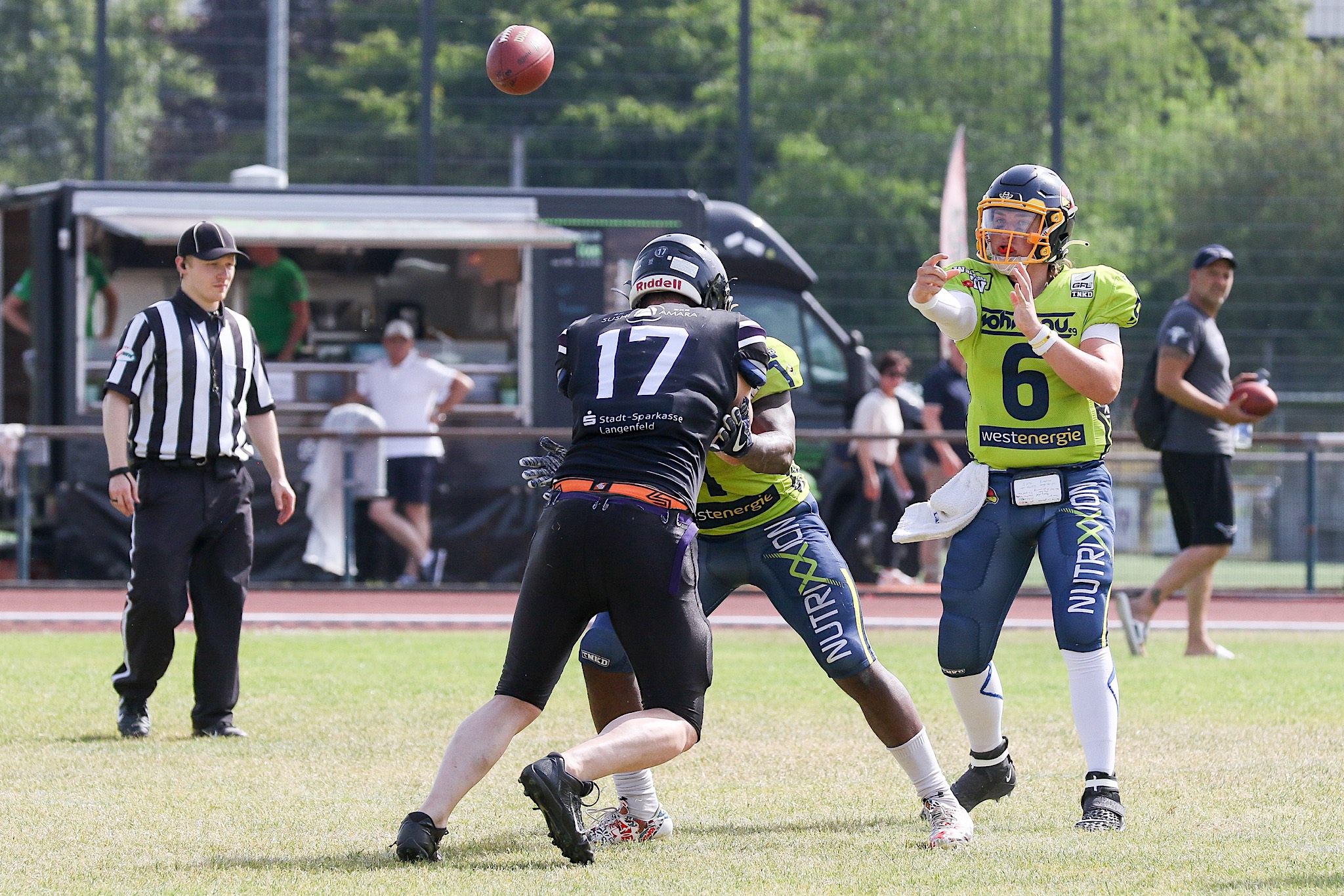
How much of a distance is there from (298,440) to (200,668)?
247 inches

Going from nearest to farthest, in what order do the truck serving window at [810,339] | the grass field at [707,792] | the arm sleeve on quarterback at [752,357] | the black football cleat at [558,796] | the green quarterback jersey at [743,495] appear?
the black football cleat at [558,796] → the grass field at [707,792] → the arm sleeve on quarterback at [752,357] → the green quarterback jersey at [743,495] → the truck serving window at [810,339]

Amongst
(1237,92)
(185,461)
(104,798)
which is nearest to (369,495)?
(185,461)

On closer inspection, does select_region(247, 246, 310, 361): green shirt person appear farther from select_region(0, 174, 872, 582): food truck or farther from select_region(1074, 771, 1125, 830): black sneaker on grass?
select_region(1074, 771, 1125, 830): black sneaker on grass

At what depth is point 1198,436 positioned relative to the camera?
10.2 meters

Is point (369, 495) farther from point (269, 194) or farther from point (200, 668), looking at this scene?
point (200, 668)

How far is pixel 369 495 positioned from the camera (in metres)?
13.5

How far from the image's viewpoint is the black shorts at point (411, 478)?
1351 cm

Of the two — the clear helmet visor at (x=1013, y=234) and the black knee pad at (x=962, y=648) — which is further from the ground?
the clear helmet visor at (x=1013, y=234)

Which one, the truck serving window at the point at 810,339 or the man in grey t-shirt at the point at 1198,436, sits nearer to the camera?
the man in grey t-shirt at the point at 1198,436

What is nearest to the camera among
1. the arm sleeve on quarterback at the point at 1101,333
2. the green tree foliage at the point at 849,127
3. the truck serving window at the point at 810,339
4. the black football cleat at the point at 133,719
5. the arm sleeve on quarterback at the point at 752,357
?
the arm sleeve on quarterback at the point at 752,357

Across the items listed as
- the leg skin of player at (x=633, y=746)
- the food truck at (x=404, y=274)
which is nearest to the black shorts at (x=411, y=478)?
the food truck at (x=404, y=274)

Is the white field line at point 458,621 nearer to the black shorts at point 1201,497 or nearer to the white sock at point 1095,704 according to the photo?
the black shorts at point 1201,497

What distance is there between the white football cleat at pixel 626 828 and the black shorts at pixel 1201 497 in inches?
216

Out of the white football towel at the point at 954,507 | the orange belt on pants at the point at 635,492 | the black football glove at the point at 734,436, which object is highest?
the black football glove at the point at 734,436
